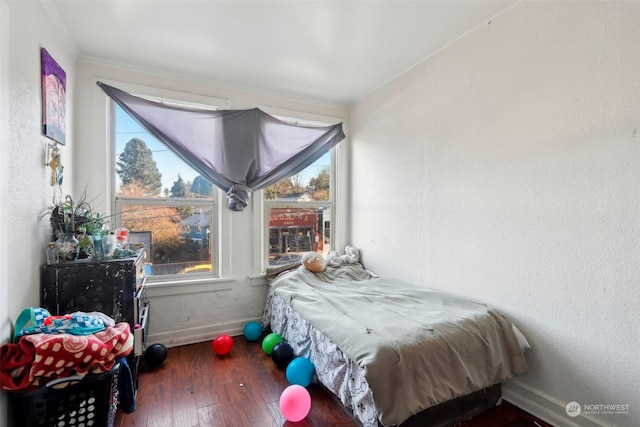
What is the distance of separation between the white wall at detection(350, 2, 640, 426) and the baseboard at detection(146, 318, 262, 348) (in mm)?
1775

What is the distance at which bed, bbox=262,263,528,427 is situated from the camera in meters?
1.43

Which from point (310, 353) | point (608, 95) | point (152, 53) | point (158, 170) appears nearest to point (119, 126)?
point (158, 170)

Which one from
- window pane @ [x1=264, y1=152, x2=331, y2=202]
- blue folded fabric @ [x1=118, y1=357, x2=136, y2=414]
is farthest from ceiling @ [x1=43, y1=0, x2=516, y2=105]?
blue folded fabric @ [x1=118, y1=357, x2=136, y2=414]

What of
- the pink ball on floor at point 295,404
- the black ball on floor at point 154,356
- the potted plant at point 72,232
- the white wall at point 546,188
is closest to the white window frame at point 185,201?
the black ball on floor at point 154,356

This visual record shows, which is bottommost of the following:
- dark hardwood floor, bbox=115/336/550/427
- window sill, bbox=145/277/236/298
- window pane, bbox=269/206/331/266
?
dark hardwood floor, bbox=115/336/550/427

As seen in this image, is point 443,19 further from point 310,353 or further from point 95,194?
point 95,194

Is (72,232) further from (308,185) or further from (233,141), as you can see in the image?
(308,185)

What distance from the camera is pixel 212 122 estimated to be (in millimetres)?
2789

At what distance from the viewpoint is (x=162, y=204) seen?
271cm

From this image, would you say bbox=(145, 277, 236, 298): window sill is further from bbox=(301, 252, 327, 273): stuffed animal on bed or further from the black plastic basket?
the black plastic basket

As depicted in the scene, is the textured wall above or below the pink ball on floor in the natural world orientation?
above

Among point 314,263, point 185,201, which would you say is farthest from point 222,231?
point 314,263

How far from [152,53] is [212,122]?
2.21 feet

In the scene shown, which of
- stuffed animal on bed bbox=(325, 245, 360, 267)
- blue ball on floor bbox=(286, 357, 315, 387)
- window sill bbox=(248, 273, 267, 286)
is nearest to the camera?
blue ball on floor bbox=(286, 357, 315, 387)
